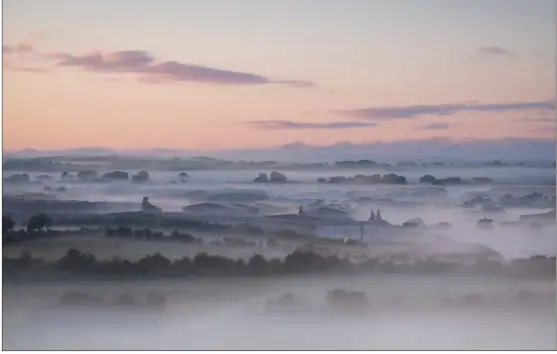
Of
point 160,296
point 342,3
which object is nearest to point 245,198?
point 160,296

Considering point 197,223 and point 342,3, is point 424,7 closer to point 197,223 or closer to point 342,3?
point 342,3

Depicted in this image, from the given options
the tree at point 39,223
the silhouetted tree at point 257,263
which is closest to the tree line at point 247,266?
the silhouetted tree at point 257,263

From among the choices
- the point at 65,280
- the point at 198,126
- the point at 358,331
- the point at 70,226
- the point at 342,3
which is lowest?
the point at 358,331

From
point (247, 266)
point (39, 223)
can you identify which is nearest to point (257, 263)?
point (247, 266)

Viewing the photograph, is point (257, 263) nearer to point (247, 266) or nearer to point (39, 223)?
point (247, 266)

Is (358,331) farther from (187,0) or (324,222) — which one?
(187,0)

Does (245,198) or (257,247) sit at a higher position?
(245,198)

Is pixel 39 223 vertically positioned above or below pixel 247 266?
above

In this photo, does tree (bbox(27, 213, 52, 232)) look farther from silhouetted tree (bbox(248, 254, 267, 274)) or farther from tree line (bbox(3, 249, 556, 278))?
silhouetted tree (bbox(248, 254, 267, 274))

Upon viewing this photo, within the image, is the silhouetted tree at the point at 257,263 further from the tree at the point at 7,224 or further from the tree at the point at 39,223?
the tree at the point at 7,224
